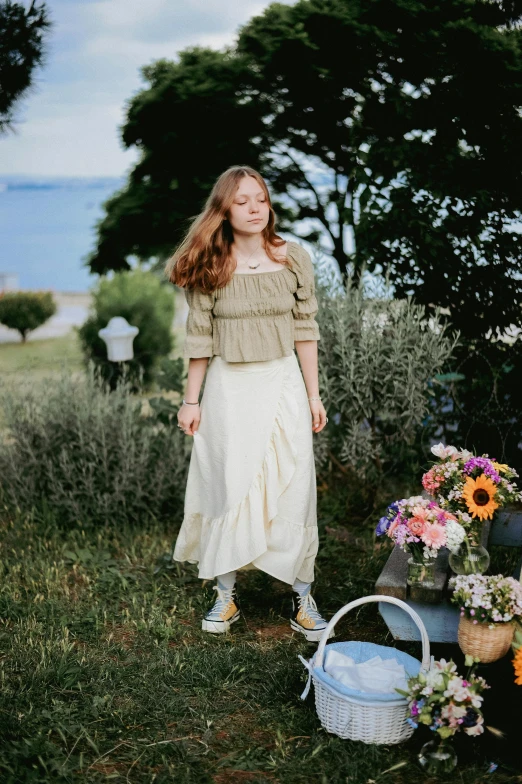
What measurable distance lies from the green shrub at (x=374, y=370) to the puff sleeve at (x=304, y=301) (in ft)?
2.69

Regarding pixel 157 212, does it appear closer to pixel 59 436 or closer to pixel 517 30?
pixel 59 436

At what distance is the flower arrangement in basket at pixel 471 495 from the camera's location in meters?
3.11

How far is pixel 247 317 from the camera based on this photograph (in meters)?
3.43

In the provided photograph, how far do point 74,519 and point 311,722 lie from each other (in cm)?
233

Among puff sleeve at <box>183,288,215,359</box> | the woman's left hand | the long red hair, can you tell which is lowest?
the woman's left hand

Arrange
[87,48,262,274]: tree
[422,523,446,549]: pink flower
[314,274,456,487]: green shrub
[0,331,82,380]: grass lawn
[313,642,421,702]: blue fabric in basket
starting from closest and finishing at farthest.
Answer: [313,642,421,702]: blue fabric in basket, [422,523,446,549]: pink flower, [314,274,456,487]: green shrub, [87,48,262,274]: tree, [0,331,82,380]: grass lawn

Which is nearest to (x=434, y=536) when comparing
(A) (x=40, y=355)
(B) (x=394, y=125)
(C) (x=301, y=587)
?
(C) (x=301, y=587)

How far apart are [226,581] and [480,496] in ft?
3.93

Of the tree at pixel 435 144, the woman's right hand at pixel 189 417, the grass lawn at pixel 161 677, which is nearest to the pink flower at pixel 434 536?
the grass lawn at pixel 161 677

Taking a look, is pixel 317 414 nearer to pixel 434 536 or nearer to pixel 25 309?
pixel 434 536

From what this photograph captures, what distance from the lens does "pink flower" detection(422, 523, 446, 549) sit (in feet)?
9.78

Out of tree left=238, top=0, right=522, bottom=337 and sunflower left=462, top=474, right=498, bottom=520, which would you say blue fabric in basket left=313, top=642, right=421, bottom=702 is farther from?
tree left=238, top=0, right=522, bottom=337

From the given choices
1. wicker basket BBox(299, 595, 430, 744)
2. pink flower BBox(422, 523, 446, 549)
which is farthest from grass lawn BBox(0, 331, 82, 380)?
wicker basket BBox(299, 595, 430, 744)

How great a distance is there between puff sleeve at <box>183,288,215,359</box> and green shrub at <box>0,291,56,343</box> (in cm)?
862
